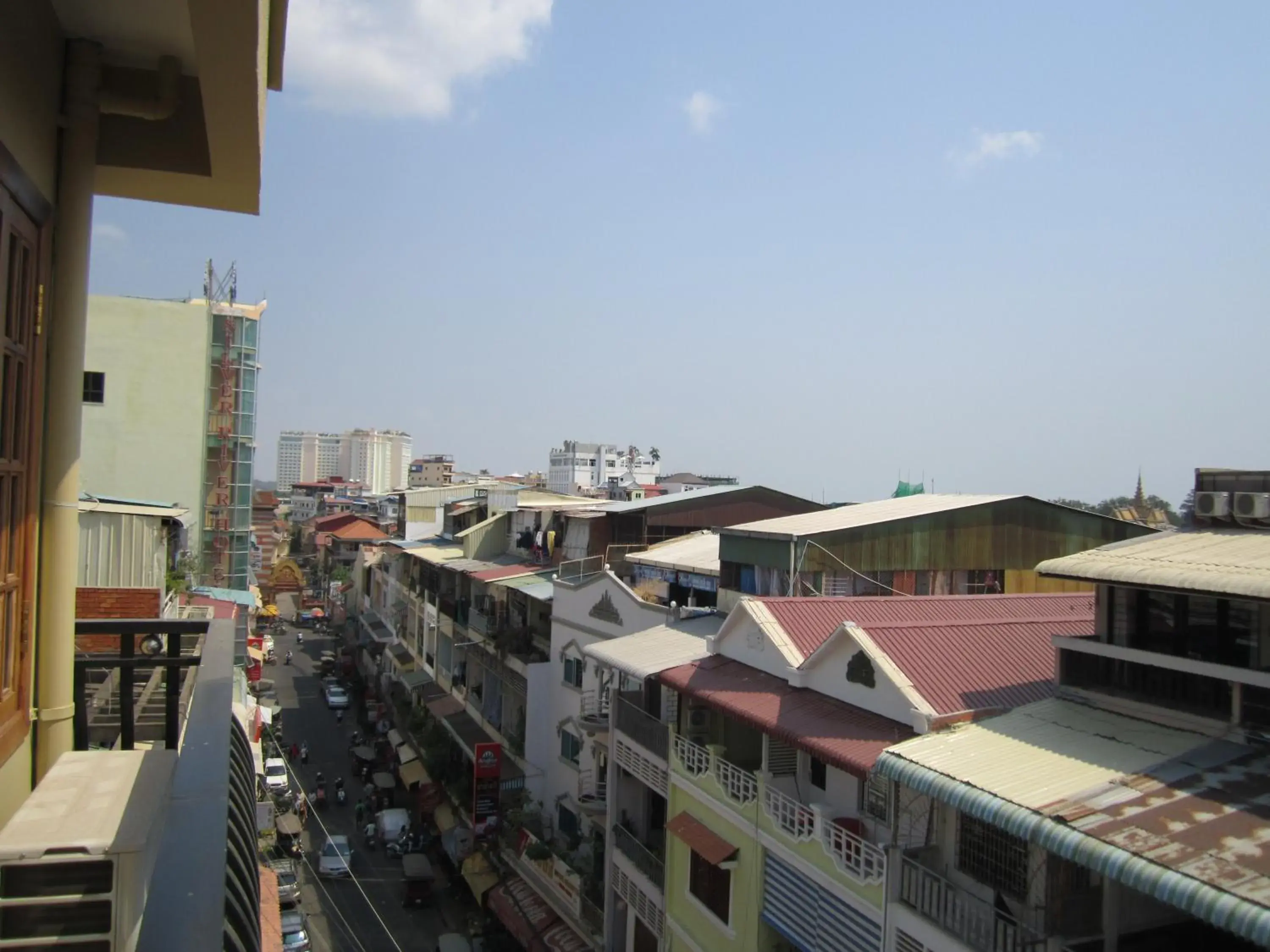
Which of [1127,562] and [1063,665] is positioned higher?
[1127,562]

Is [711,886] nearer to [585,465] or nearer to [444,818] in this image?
[444,818]

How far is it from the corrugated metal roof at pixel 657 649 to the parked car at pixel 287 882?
11.0m

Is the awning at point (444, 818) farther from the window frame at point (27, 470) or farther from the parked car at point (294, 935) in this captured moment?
the window frame at point (27, 470)

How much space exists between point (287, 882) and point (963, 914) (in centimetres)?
1963

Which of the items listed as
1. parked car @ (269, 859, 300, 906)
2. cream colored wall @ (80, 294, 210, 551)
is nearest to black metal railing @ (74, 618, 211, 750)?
parked car @ (269, 859, 300, 906)

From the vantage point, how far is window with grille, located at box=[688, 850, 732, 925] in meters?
12.9

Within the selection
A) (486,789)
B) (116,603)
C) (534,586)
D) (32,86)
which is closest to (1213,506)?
(32,86)

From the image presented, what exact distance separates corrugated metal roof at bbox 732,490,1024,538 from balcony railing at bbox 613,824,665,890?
5943 millimetres

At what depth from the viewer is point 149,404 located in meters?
30.5

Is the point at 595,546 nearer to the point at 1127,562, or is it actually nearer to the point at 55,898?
the point at 1127,562

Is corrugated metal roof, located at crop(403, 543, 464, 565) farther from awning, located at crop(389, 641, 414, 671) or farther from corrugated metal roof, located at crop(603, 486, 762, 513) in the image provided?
corrugated metal roof, located at crop(603, 486, 762, 513)

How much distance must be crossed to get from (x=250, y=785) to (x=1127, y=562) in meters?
8.02

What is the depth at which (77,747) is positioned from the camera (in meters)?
3.68

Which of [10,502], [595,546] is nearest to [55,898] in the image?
[10,502]
